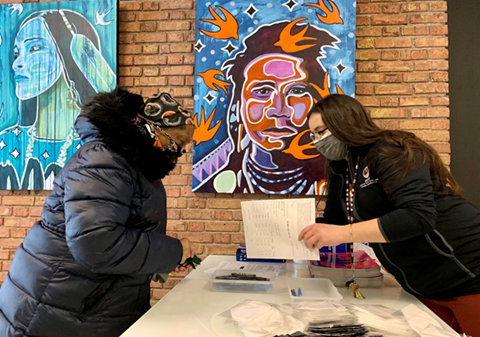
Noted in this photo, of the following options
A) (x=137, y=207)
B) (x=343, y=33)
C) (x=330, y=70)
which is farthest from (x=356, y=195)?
(x=343, y=33)

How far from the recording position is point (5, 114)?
2.52 m

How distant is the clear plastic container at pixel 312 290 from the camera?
1.16 metres

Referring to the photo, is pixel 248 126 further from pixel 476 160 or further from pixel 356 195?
pixel 476 160

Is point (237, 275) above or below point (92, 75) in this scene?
below

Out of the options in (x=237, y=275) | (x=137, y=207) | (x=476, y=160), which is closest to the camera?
(x=137, y=207)

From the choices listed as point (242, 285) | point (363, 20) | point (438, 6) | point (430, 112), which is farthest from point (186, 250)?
point (438, 6)

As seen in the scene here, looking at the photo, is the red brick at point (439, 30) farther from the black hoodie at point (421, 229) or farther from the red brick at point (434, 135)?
the black hoodie at point (421, 229)

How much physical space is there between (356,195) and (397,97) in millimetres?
1195

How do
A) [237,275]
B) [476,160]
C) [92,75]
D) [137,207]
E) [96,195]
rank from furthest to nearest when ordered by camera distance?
[92,75] → [476,160] → [237,275] → [137,207] → [96,195]

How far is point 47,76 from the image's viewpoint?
2.49 meters

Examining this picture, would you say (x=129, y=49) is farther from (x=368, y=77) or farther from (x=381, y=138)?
(x=381, y=138)

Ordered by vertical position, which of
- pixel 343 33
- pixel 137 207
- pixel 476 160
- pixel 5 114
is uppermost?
pixel 343 33

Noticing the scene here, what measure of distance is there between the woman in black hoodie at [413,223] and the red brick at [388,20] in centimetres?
120

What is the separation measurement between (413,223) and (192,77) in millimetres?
1797
